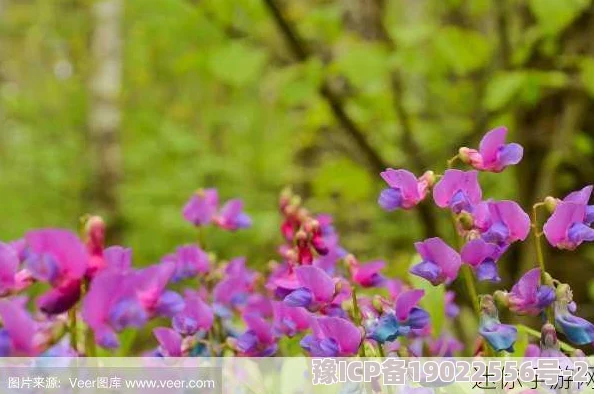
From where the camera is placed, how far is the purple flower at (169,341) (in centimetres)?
68

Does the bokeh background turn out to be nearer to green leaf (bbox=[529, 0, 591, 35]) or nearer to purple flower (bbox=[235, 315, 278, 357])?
green leaf (bbox=[529, 0, 591, 35])

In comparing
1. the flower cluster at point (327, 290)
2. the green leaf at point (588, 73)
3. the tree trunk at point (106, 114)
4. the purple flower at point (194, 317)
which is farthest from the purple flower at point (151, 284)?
the tree trunk at point (106, 114)

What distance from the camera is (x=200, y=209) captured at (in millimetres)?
946

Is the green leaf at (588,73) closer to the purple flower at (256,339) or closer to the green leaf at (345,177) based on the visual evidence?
the green leaf at (345,177)

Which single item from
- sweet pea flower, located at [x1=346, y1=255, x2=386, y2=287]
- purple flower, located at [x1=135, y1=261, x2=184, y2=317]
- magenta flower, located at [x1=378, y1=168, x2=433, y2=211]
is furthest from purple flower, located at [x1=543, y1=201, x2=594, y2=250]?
purple flower, located at [x1=135, y1=261, x2=184, y2=317]

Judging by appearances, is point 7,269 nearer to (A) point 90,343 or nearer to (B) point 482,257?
(A) point 90,343

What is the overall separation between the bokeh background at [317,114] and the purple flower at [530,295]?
84 centimetres

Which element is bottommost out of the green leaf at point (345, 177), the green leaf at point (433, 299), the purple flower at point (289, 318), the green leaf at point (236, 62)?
the purple flower at point (289, 318)

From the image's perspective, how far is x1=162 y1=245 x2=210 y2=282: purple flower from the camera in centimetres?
86

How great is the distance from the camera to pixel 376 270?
78 centimetres

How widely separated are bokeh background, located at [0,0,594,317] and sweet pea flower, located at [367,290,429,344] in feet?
2.85

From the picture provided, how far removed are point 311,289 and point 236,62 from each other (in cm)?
99

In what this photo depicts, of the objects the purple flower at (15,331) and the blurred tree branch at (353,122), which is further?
the blurred tree branch at (353,122)

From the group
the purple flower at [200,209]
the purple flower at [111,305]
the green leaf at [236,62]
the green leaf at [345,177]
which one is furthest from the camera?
the green leaf at [345,177]
